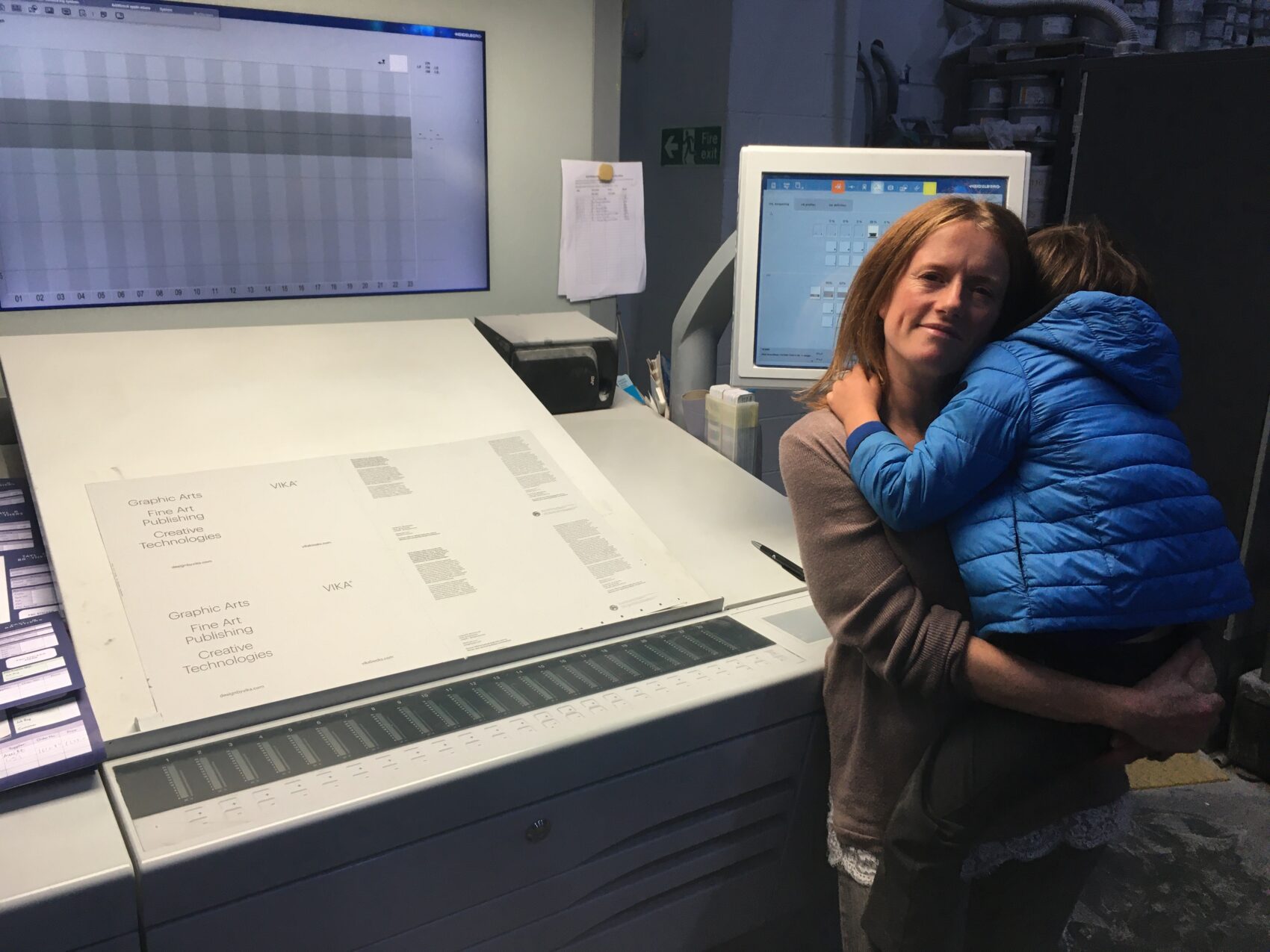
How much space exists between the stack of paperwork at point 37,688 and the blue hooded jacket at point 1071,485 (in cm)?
69

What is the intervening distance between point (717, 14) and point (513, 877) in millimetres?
2619

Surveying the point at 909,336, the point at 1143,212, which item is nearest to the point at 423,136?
the point at 909,336

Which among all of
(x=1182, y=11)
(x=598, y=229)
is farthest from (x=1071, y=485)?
(x=1182, y=11)

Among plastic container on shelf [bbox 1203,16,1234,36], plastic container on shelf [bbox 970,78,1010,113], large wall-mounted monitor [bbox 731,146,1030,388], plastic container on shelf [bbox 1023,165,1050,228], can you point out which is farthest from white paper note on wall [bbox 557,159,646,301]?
plastic container on shelf [bbox 1203,16,1234,36]

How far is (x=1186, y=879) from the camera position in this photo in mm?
1679

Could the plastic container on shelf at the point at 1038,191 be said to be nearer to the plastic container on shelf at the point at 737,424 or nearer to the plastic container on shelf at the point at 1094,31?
the plastic container on shelf at the point at 1094,31

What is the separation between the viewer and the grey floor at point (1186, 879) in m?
1.54

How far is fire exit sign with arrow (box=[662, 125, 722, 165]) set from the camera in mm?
2822

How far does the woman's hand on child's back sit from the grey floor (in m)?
1.13

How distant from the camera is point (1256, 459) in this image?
1881 mm

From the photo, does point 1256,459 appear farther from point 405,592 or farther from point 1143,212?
point 405,592

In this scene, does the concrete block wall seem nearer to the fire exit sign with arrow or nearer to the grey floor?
the fire exit sign with arrow

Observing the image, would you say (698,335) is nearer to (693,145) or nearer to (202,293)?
(202,293)

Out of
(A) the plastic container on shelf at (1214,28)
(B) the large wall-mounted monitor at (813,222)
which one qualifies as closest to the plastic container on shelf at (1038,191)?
(A) the plastic container on shelf at (1214,28)
